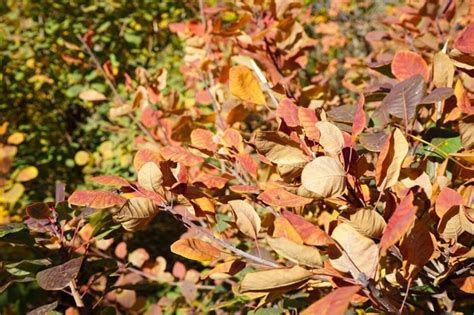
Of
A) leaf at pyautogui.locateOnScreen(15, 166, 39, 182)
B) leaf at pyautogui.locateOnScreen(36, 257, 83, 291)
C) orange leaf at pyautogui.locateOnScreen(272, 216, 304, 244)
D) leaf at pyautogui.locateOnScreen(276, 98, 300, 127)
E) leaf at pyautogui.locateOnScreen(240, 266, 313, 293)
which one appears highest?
leaf at pyautogui.locateOnScreen(276, 98, 300, 127)

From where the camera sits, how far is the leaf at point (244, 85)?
816mm

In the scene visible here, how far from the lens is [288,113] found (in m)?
0.77

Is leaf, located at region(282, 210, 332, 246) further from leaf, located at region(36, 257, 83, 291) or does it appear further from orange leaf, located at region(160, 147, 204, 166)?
leaf, located at region(36, 257, 83, 291)

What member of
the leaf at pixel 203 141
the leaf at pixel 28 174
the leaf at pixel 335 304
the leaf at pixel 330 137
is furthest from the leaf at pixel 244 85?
the leaf at pixel 28 174

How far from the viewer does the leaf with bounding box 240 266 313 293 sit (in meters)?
0.57

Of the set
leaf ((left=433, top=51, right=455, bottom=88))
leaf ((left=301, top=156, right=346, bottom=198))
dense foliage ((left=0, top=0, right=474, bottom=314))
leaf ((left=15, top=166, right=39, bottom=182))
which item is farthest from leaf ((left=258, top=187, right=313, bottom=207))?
leaf ((left=15, top=166, right=39, bottom=182))

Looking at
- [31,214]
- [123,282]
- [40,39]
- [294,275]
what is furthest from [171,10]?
[294,275]

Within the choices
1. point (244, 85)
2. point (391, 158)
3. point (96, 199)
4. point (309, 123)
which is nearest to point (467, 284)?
point (391, 158)

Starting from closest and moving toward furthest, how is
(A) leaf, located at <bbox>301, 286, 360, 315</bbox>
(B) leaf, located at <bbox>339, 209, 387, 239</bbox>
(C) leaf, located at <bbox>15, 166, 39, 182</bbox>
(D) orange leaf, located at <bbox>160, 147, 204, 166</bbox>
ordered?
(A) leaf, located at <bbox>301, 286, 360, 315</bbox>, (B) leaf, located at <bbox>339, 209, 387, 239</bbox>, (D) orange leaf, located at <bbox>160, 147, 204, 166</bbox>, (C) leaf, located at <bbox>15, 166, 39, 182</bbox>

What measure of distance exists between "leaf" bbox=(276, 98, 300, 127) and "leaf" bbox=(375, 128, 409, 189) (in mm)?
164

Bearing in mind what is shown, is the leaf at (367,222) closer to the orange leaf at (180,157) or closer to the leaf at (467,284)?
the leaf at (467,284)

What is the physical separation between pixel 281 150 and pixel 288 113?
9 centimetres

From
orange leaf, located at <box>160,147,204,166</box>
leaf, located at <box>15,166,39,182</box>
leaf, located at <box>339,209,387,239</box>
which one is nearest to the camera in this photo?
leaf, located at <box>339,209,387,239</box>

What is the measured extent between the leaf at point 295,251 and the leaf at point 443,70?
0.45 metres
